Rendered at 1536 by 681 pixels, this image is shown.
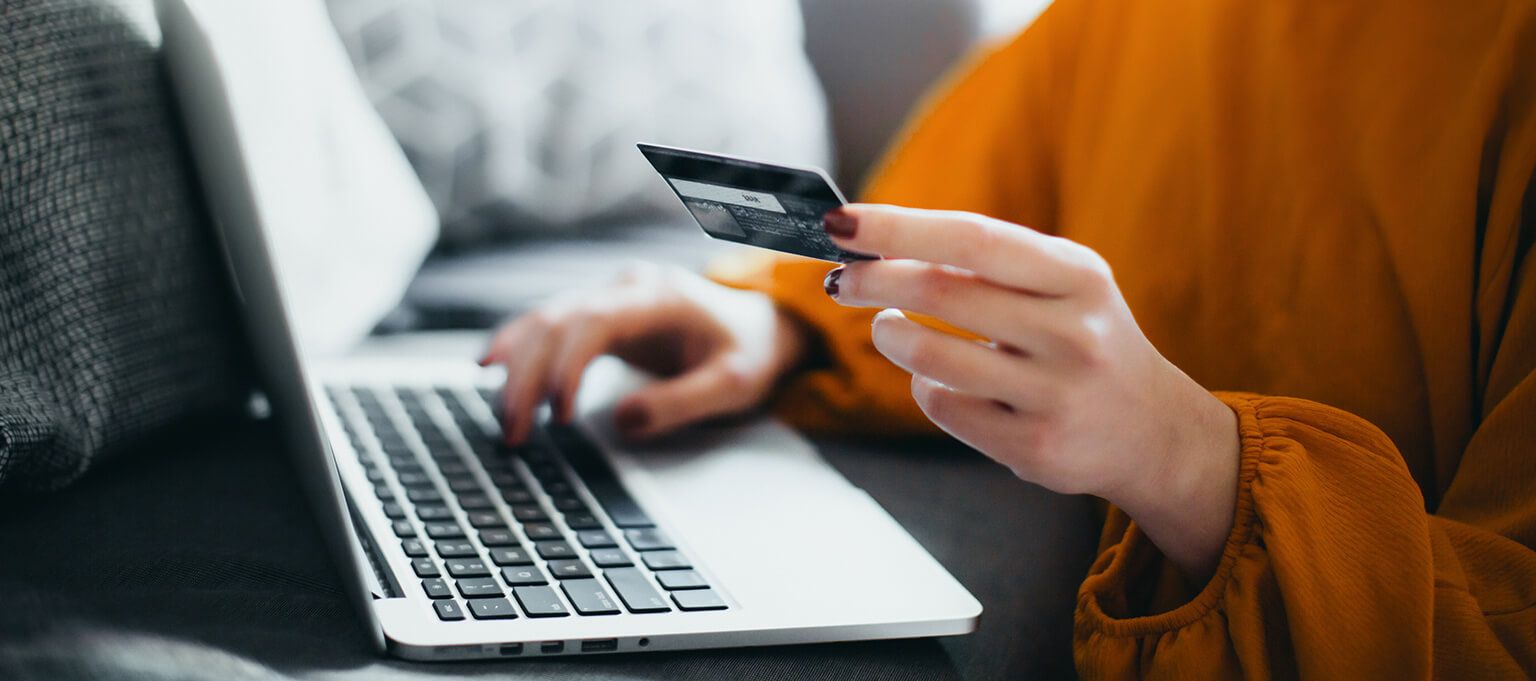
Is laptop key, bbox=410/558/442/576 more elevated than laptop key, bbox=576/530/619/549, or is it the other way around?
laptop key, bbox=410/558/442/576

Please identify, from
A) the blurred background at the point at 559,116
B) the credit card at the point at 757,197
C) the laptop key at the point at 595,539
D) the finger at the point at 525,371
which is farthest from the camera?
the blurred background at the point at 559,116

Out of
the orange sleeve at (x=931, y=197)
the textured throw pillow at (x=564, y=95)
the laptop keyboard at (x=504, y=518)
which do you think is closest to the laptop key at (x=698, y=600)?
the laptop keyboard at (x=504, y=518)

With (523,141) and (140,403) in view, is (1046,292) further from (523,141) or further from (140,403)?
(523,141)

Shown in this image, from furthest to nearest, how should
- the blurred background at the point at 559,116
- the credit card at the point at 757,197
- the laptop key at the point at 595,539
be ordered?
1. the blurred background at the point at 559,116
2. the laptop key at the point at 595,539
3. the credit card at the point at 757,197

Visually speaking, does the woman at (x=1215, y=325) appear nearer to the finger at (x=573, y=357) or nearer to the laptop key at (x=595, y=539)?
the finger at (x=573, y=357)

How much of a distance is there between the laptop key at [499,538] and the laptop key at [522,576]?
0.02 m

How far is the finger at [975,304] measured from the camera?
299 millimetres

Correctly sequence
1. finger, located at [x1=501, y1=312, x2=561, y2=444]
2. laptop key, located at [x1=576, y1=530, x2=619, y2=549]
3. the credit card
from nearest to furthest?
the credit card
laptop key, located at [x1=576, y1=530, x2=619, y2=549]
finger, located at [x1=501, y1=312, x2=561, y2=444]

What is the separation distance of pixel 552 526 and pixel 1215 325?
31cm

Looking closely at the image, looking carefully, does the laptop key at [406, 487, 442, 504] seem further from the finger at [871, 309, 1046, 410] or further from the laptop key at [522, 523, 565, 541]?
the finger at [871, 309, 1046, 410]

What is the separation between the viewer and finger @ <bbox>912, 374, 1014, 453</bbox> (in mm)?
325

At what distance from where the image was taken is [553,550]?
38 centimetres

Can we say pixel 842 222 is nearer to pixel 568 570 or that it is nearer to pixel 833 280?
pixel 833 280

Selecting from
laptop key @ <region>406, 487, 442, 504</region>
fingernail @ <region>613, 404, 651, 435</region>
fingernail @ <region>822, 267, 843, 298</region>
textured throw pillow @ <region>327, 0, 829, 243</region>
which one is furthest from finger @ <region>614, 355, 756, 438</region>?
textured throw pillow @ <region>327, 0, 829, 243</region>
